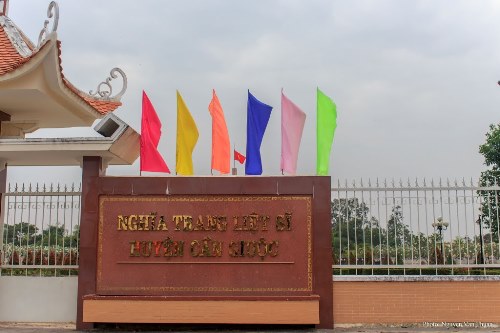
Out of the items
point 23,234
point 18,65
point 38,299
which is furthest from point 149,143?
point 38,299

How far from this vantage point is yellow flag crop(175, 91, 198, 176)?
27.5ft

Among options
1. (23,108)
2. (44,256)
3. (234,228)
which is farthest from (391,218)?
(23,108)

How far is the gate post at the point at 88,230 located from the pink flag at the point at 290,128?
274 centimetres

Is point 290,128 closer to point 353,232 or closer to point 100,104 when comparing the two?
point 353,232

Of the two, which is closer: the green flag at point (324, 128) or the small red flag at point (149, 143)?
the green flag at point (324, 128)

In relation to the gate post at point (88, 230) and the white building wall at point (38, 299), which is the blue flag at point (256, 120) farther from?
the white building wall at point (38, 299)

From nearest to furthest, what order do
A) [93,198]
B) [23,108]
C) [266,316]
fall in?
[266,316] < [93,198] < [23,108]

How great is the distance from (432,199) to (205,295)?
348 centimetres

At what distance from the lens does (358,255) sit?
812 centimetres

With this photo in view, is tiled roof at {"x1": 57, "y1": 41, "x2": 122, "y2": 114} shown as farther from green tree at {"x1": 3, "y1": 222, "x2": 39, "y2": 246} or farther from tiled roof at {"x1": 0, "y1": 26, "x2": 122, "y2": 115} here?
green tree at {"x1": 3, "y1": 222, "x2": 39, "y2": 246}

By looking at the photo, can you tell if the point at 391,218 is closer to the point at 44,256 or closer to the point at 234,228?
the point at 234,228

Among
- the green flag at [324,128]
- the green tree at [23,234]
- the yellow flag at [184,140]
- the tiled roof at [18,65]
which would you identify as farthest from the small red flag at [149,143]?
the green flag at [324,128]

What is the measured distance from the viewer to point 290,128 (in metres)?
8.30

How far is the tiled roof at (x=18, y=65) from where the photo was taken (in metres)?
7.75
